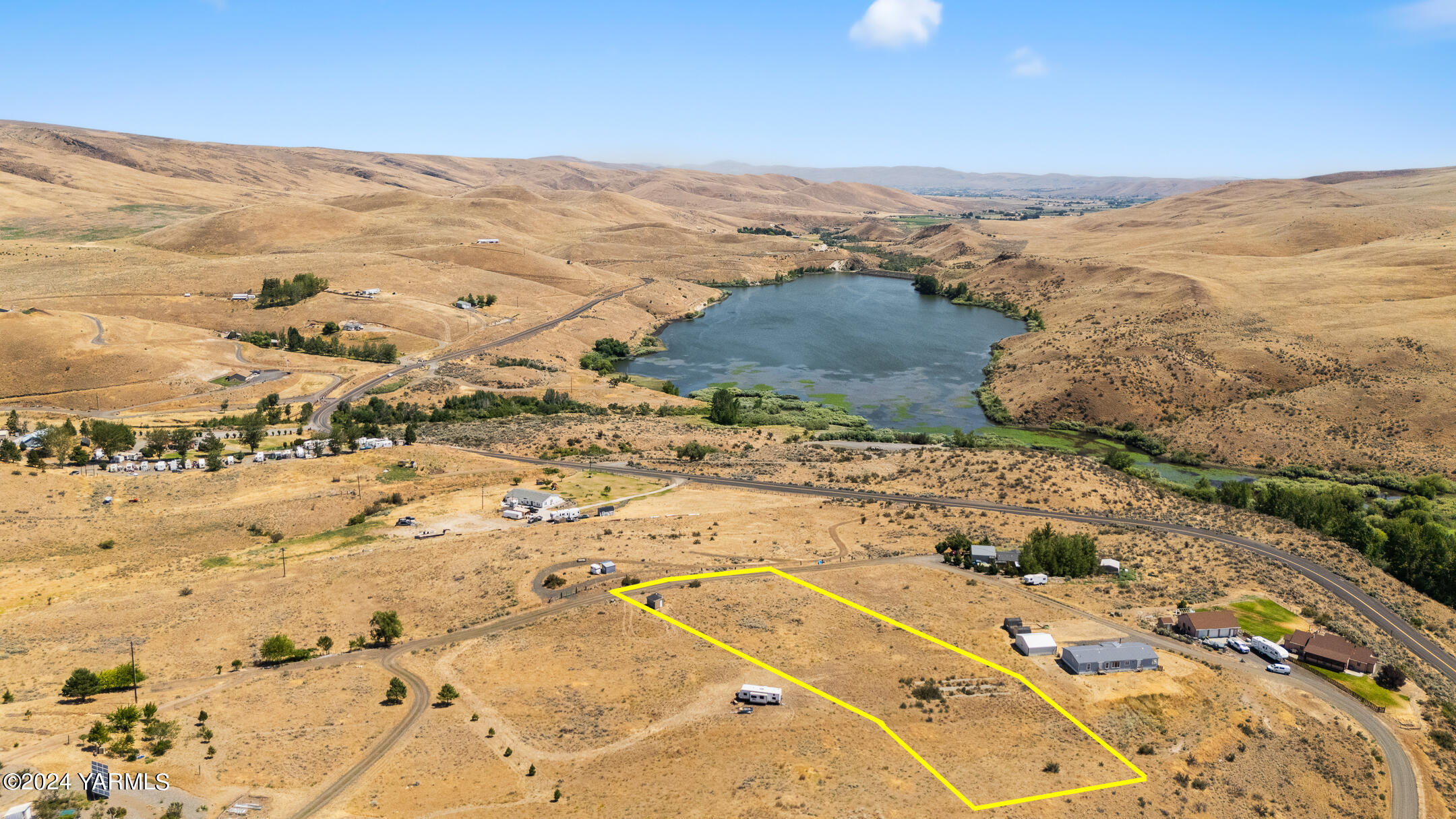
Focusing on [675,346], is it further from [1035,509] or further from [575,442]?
[1035,509]

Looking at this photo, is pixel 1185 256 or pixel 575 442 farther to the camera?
pixel 1185 256

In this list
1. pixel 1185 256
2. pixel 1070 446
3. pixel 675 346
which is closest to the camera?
pixel 1070 446

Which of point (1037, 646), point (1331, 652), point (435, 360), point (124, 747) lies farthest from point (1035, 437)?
point (124, 747)

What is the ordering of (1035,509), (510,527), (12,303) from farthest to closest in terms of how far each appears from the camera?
(12,303)
(1035,509)
(510,527)

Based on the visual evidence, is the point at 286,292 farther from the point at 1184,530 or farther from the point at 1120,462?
the point at 1184,530

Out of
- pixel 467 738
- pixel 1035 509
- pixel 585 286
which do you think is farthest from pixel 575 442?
pixel 585 286

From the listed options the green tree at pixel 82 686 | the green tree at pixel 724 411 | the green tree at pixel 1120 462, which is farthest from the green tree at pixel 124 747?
the green tree at pixel 1120 462

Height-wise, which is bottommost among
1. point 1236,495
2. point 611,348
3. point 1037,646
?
point 1236,495
